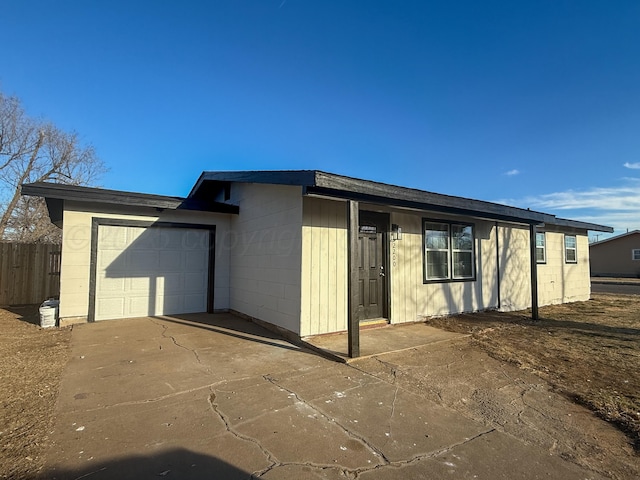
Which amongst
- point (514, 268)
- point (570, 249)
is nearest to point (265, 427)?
point (514, 268)

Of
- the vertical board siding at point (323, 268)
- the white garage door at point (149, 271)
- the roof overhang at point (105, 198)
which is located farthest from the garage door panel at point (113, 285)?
the vertical board siding at point (323, 268)

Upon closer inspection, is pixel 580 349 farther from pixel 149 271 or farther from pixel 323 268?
pixel 149 271

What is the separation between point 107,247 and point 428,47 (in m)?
→ 10.1

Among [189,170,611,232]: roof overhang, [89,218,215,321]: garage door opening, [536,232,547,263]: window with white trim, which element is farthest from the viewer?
[536,232,547,263]: window with white trim

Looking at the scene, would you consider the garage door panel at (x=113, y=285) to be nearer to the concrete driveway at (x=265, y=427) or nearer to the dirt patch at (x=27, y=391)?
the dirt patch at (x=27, y=391)

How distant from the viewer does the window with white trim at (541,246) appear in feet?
35.0

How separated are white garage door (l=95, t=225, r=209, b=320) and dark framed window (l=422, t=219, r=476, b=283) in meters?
5.81

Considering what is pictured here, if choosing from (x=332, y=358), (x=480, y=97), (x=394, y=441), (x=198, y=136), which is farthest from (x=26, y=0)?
(x=480, y=97)

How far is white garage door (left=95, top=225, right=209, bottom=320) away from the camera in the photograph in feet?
24.4

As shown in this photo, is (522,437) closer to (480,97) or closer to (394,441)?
(394,441)

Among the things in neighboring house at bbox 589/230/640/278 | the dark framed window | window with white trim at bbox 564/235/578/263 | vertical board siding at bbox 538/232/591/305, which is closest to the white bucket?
the dark framed window

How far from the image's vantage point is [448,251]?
8.13 metres

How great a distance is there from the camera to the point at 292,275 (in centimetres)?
591

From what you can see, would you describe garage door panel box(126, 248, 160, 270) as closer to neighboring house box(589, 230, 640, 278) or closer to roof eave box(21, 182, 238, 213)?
roof eave box(21, 182, 238, 213)
